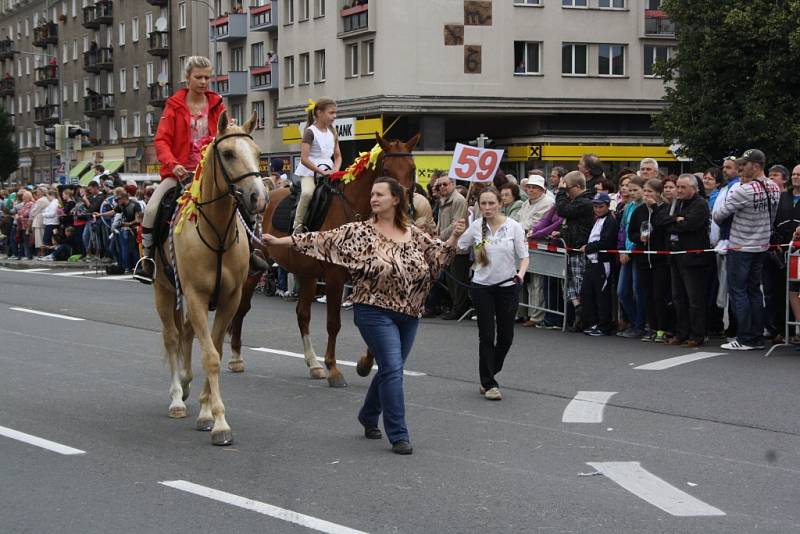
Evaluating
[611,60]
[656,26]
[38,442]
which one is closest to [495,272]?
[38,442]

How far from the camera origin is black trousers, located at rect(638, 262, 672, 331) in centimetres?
1612

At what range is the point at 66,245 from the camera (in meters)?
35.1

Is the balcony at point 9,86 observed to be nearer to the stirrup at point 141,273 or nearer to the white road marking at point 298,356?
the white road marking at point 298,356

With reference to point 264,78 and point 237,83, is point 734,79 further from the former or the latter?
point 237,83

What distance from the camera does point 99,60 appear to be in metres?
94.4

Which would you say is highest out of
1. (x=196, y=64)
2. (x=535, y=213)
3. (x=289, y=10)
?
(x=289, y=10)

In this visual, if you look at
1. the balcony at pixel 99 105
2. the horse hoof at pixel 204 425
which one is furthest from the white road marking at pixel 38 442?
the balcony at pixel 99 105

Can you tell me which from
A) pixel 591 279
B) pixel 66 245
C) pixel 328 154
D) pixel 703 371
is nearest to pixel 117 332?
pixel 328 154

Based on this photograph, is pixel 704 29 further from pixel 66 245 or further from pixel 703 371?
pixel 703 371

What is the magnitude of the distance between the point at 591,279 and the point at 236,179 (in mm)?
8676

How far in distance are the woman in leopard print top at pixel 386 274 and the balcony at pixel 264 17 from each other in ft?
202

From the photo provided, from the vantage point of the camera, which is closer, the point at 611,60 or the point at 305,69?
the point at 611,60

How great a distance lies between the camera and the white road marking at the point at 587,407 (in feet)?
34.1

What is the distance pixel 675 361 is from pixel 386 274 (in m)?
6.05
